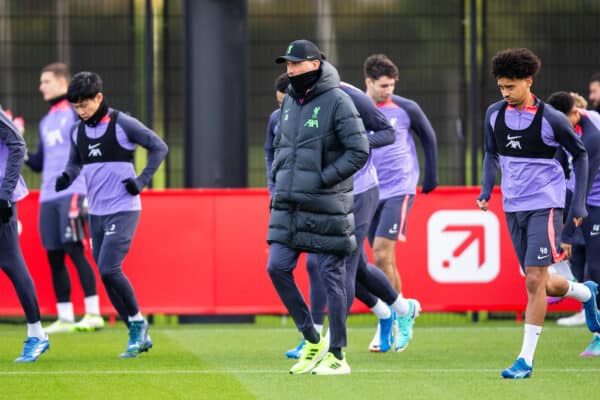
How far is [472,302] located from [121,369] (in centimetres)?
489

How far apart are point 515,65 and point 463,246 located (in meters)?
4.76

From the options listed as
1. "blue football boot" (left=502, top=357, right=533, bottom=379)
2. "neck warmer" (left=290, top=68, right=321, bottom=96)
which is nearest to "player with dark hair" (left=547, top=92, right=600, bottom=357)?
"blue football boot" (left=502, top=357, right=533, bottom=379)

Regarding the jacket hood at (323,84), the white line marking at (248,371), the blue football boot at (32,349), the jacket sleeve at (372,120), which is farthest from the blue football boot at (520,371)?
the blue football boot at (32,349)

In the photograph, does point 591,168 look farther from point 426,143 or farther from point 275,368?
point 275,368

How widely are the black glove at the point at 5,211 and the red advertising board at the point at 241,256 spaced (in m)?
3.57

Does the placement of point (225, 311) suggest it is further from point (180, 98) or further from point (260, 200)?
point (180, 98)

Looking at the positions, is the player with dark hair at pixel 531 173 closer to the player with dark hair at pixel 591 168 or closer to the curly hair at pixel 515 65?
the curly hair at pixel 515 65

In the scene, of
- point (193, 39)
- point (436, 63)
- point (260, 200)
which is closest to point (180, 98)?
point (193, 39)

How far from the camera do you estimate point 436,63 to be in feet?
47.3

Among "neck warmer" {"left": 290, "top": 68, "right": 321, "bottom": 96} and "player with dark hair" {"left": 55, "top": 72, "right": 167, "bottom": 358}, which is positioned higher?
"neck warmer" {"left": 290, "top": 68, "right": 321, "bottom": 96}

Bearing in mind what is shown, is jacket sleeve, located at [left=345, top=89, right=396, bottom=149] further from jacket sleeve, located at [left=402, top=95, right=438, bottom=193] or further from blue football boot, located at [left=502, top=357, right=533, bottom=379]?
jacket sleeve, located at [left=402, top=95, right=438, bottom=193]

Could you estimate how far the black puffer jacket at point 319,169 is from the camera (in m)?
8.59

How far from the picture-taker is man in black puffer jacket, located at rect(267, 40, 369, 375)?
28.2ft

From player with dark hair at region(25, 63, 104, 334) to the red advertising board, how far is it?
373 millimetres
